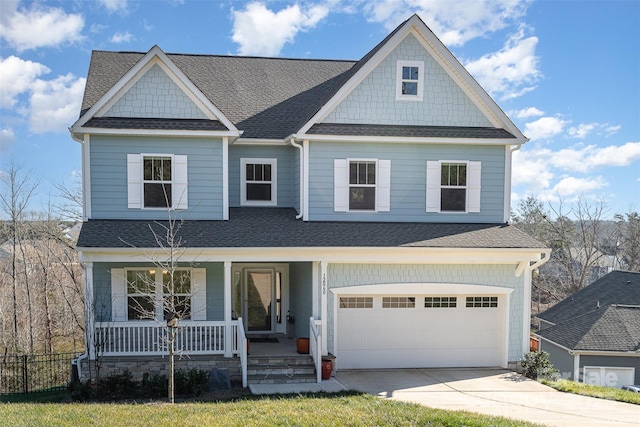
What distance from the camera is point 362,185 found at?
1493cm

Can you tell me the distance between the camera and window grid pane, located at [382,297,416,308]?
568 inches

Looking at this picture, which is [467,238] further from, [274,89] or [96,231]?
[96,231]

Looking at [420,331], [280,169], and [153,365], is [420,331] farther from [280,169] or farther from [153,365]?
[153,365]

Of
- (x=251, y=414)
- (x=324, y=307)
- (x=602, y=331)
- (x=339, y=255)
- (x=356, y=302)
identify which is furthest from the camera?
(x=602, y=331)

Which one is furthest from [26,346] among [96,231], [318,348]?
[318,348]

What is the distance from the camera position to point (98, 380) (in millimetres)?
12070

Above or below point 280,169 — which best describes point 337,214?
below

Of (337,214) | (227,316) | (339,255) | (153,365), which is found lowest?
(153,365)

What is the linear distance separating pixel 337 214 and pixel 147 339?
19.5 feet

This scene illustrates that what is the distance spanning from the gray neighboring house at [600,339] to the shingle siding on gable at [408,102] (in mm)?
10383

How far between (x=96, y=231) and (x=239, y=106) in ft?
19.9

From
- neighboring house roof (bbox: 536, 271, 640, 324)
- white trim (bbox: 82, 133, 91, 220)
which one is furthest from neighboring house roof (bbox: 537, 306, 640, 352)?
white trim (bbox: 82, 133, 91, 220)

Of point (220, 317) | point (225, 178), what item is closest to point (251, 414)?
point (220, 317)

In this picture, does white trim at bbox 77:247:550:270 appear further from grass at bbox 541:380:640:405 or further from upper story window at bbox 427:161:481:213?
grass at bbox 541:380:640:405
